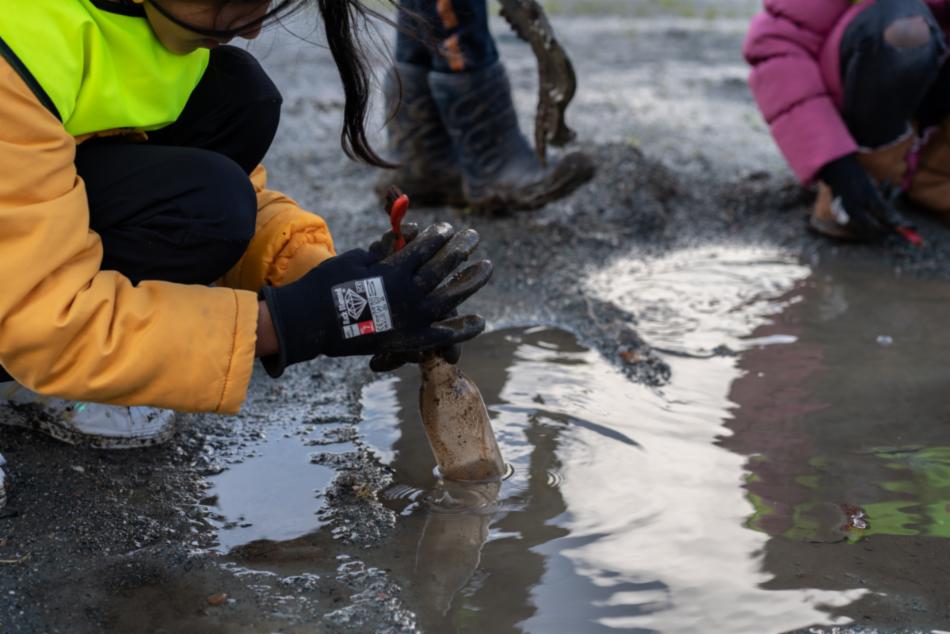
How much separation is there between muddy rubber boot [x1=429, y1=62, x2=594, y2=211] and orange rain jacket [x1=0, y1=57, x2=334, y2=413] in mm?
1647

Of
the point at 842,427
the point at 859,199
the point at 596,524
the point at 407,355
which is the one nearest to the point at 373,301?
the point at 407,355

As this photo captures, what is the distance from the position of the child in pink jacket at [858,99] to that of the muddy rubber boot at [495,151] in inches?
25.8

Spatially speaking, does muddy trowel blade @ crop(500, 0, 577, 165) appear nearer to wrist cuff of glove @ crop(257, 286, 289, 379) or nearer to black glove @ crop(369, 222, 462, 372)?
black glove @ crop(369, 222, 462, 372)

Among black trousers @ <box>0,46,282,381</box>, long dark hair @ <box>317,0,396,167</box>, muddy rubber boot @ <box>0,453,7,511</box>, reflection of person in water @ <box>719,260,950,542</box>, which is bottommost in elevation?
muddy rubber boot @ <box>0,453,7,511</box>

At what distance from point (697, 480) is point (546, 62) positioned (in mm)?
1455

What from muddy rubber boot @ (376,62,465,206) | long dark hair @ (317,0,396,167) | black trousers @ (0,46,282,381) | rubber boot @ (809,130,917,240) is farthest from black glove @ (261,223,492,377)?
rubber boot @ (809,130,917,240)

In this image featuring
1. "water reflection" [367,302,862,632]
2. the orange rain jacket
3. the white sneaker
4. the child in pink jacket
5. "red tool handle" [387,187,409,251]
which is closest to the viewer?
the orange rain jacket

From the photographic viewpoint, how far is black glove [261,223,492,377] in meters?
1.68

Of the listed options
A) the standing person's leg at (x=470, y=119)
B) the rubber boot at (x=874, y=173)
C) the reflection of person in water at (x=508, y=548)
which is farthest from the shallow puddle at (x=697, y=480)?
the standing person's leg at (x=470, y=119)

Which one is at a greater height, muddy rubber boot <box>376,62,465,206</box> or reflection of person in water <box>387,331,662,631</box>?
muddy rubber boot <box>376,62,465,206</box>

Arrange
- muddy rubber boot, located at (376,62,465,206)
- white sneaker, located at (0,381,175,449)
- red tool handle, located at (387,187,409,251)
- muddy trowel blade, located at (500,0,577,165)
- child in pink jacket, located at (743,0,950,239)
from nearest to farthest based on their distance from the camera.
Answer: red tool handle, located at (387,187,409,251) → white sneaker, located at (0,381,175,449) → muddy trowel blade, located at (500,0,577,165) → child in pink jacket, located at (743,0,950,239) → muddy rubber boot, located at (376,62,465,206)

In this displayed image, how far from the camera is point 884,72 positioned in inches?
122

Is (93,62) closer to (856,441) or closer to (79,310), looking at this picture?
(79,310)

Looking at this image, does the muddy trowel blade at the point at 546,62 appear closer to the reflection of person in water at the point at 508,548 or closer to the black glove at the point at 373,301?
the reflection of person in water at the point at 508,548
